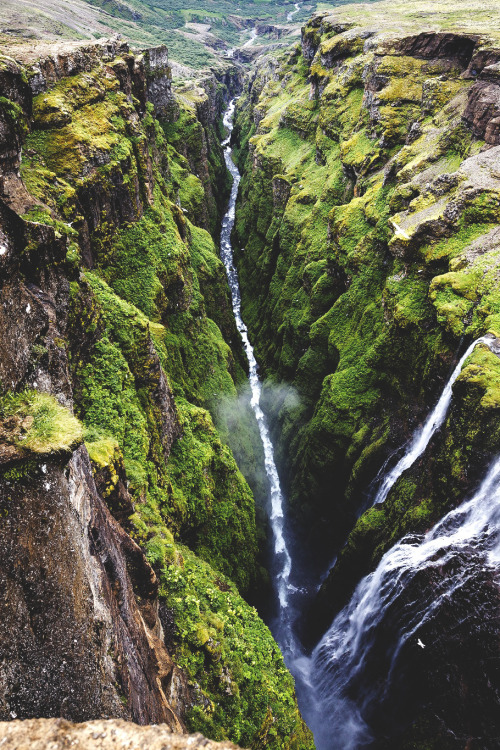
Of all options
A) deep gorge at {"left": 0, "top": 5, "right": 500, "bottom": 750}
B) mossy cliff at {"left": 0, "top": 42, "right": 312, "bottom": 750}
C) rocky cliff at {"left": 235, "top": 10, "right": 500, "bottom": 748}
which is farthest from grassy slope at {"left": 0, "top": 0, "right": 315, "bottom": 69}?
rocky cliff at {"left": 235, "top": 10, "right": 500, "bottom": 748}

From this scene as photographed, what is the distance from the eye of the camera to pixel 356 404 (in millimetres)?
24297

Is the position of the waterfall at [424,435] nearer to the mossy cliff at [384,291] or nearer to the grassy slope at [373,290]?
the mossy cliff at [384,291]

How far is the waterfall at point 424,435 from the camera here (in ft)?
55.3

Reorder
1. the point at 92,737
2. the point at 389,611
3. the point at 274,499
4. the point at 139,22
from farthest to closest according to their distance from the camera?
the point at 139,22 → the point at 274,499 → the point at 389,611 → the point at 92,737

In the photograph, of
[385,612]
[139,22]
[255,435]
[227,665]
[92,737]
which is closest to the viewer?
[92,737]

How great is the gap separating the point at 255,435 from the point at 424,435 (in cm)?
1758

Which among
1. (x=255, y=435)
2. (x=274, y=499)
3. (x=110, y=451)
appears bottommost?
(x=274, y=499)

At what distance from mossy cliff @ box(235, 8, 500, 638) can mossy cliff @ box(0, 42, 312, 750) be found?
654 cm

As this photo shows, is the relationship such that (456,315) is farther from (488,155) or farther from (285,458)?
(285,458)

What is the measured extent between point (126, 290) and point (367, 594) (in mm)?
19746

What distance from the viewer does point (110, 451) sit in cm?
1091

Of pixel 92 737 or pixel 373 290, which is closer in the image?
pixel 92 737

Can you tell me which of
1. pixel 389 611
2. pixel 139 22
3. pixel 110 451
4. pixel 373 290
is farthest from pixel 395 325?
pixel 139 22

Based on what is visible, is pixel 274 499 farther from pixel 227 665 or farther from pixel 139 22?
pixel 139 22
